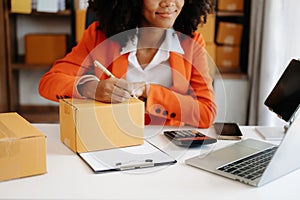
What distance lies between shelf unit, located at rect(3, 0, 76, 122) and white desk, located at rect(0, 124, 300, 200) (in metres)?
1.99

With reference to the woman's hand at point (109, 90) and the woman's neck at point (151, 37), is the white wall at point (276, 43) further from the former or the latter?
the woman's hand at point (109, 90)

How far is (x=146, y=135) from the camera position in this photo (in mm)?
1303

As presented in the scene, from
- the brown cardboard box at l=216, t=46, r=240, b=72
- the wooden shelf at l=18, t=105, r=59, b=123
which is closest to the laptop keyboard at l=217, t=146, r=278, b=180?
the brown cardboard box at l=216, t=46, r=240, b=72

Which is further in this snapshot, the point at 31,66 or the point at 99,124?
the point at 31,66

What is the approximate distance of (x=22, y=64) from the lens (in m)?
2.95

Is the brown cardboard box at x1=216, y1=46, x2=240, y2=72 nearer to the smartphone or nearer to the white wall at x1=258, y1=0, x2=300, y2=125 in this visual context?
the white wall at x1=258, y1=0, x2=300, y2=125

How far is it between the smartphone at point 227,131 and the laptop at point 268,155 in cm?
4

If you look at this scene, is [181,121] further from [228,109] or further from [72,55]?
[228,109]

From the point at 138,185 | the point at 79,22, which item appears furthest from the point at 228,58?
the point at 138,185

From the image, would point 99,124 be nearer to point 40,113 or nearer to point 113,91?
point 113,91

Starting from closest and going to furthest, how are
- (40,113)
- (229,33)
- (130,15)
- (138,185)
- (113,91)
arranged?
(138,185) → (113,91) → (130,15) → (229,33) → (40,113)

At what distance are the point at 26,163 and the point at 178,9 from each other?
2.61 ft

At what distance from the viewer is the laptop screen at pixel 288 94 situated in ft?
4.11

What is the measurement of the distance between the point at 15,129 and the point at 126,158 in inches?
10.9
